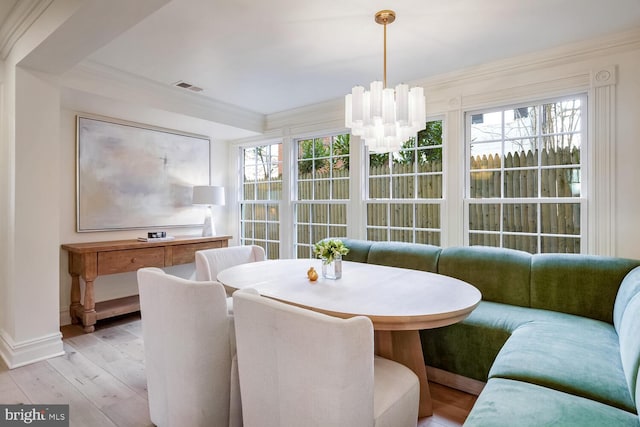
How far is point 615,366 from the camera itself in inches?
60.2

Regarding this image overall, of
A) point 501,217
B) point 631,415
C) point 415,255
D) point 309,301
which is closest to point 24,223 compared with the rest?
point 309,301

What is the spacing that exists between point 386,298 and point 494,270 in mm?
1301

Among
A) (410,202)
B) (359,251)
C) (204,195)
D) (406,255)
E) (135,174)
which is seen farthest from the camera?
(204,195)

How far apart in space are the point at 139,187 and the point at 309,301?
317cm

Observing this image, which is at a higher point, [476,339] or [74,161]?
[74,161]

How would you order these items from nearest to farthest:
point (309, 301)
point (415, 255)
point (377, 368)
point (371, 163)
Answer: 1. point (377, 368)
2. point (309, 301)
3. point (415, 255)
4. point (371, 163)

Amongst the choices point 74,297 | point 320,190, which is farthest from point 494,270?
point 74,297

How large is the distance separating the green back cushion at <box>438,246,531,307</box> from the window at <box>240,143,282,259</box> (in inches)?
102

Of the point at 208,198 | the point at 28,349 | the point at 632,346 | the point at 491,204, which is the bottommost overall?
the point at 28,349

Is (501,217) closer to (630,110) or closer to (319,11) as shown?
(630,110)

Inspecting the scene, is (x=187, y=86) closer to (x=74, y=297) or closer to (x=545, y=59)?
(x=74, y=297)

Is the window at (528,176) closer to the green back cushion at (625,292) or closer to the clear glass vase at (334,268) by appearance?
the green back cushion at (625,292)

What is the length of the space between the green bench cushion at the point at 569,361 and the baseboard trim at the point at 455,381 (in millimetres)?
467

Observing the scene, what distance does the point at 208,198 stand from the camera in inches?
170
